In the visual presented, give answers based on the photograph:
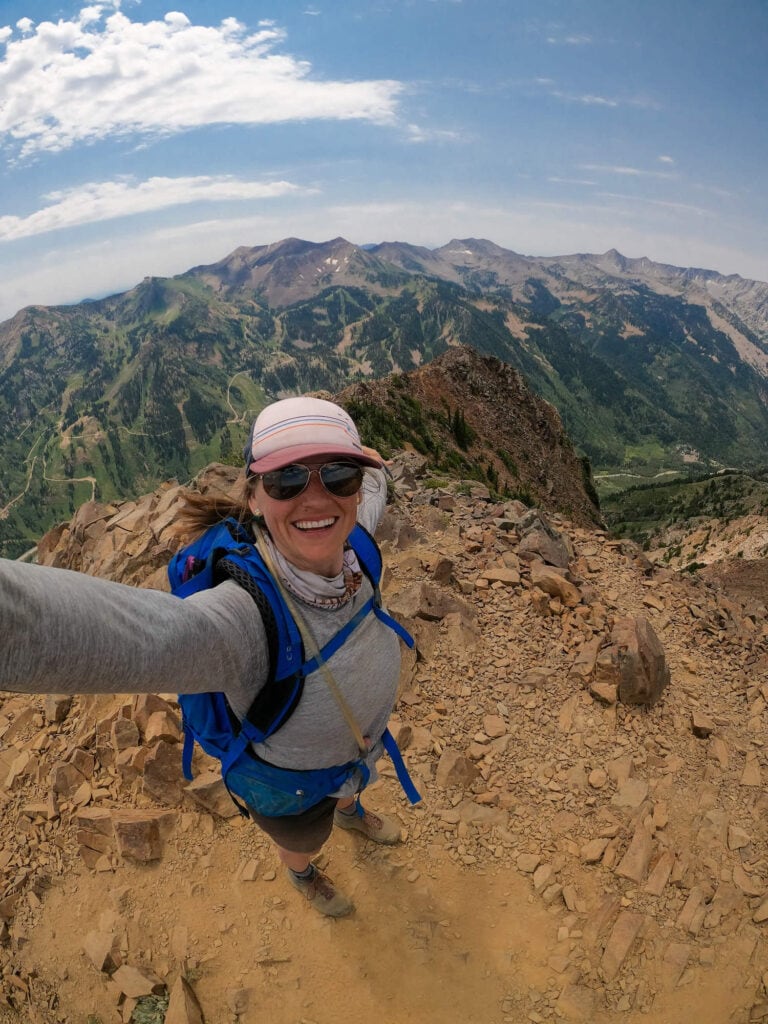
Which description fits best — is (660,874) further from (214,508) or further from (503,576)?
(214,508)

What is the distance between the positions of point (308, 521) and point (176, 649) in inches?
Result: 41.9

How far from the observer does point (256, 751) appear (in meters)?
3.38

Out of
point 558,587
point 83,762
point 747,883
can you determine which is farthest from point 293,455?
point 558,587

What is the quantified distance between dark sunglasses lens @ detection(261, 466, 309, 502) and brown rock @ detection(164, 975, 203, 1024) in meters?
4.69

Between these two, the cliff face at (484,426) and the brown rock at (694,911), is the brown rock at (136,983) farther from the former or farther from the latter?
the cliff face at (484,426)

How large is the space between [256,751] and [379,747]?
1.11 metres

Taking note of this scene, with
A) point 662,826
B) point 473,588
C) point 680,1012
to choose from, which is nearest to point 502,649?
point 473,588

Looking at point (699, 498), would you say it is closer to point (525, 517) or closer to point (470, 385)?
point (470, 385)

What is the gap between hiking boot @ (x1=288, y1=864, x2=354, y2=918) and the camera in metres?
5.13

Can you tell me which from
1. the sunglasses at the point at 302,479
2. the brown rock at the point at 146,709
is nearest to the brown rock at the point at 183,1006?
the brown rock at the point at 146,709

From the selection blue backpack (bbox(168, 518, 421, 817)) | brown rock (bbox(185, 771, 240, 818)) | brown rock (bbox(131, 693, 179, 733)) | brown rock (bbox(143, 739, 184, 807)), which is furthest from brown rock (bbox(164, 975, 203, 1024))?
brown rock (bbox(131, 693, 179, 733))

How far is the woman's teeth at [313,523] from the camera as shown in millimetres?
2938

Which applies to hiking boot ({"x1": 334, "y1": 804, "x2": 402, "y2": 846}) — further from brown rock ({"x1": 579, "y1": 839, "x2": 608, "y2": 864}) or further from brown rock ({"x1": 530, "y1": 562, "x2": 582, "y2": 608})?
brown rock ({"x1": 530, "y1": 562, "x2": 582, "y2": 608})

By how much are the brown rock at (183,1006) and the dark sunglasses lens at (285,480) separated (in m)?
4.69
